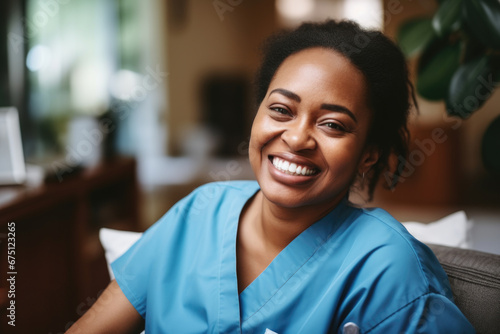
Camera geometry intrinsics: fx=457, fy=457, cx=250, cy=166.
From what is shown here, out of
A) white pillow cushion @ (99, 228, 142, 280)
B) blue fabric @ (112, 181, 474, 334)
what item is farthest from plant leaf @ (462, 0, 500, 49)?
white pillow cushion @ (99, 228, 142, 280)

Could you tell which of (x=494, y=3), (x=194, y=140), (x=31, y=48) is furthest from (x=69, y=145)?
(x=194, y=140)

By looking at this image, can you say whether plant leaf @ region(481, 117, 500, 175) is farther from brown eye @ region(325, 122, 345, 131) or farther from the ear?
brown eye @ region(325, 122, 345, 131)

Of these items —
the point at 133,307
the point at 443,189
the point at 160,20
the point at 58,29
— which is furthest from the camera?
the point at 160,20

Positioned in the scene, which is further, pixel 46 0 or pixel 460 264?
pixel 46 0

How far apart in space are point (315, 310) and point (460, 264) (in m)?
0.35

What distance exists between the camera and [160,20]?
221 inches

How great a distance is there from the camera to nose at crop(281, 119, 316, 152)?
857 mm

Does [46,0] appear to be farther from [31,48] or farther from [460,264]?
[460,264]

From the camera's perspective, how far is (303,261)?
0.92 meters

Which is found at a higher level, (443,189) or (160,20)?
(160,20)

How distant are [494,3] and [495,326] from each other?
0.75 metres

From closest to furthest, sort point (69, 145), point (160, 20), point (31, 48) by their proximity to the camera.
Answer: point (69, 145) < point (31, 48) < point (160, 20)

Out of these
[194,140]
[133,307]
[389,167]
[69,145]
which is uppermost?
[389,167]

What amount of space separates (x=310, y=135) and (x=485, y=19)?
605 mm
